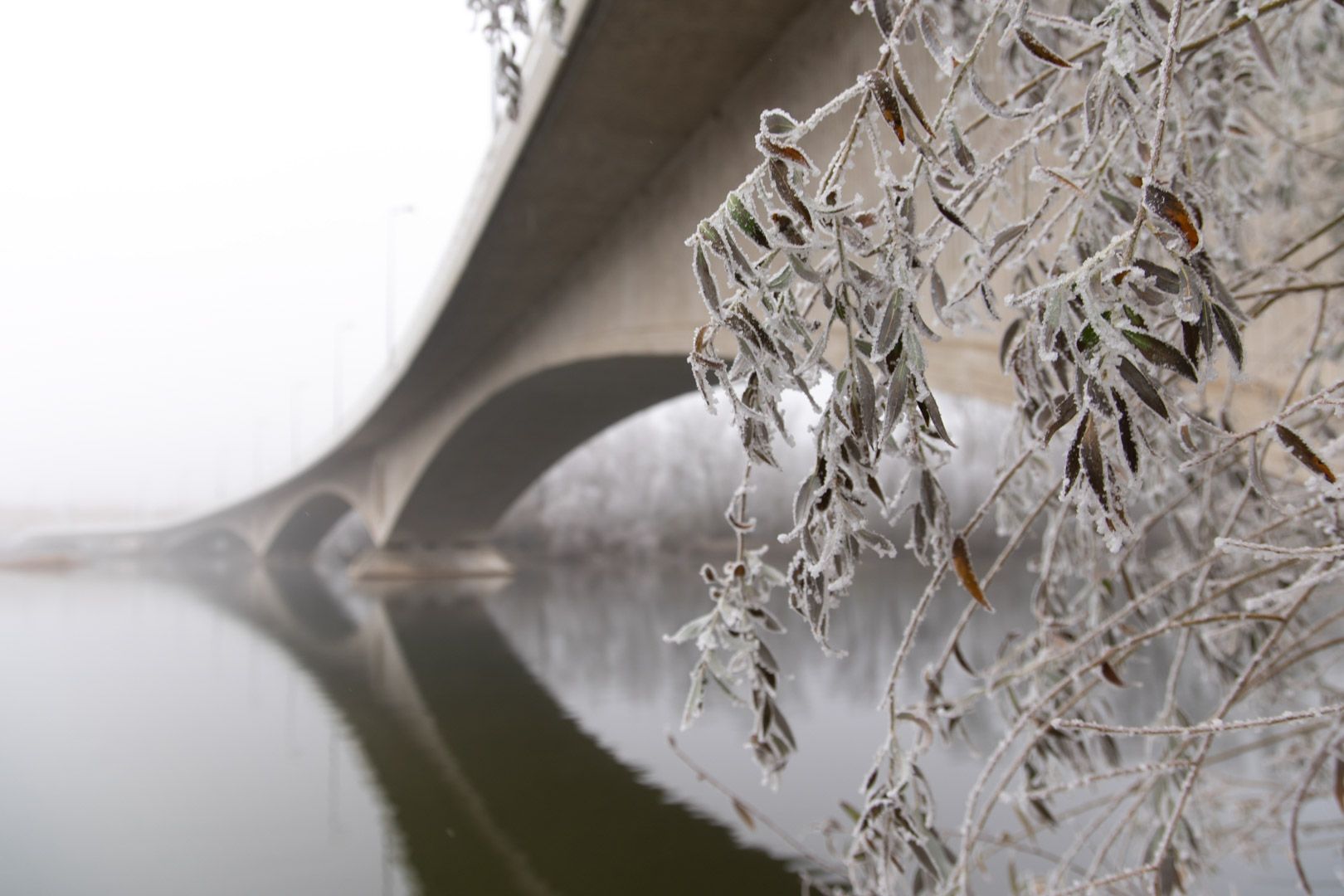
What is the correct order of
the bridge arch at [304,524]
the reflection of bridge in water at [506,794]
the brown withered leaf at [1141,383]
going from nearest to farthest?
the brown withered leaf at [1141,383] < the reflection of bridge in water at [506,794] < the bridge arch at [304,524]

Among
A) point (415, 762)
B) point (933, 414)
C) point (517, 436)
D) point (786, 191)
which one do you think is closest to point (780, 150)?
point (786, 191)

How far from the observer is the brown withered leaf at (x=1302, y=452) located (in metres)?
0.82

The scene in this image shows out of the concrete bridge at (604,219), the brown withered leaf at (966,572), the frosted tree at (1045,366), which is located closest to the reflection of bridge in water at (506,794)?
the frosted tree at (1045,366)

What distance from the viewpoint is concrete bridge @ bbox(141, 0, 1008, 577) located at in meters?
4.32

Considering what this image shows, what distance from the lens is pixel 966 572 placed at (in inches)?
41.7

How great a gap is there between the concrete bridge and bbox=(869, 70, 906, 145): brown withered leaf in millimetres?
705

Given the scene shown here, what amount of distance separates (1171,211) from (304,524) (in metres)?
32.5

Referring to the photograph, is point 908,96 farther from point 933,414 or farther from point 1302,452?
point 1302,452

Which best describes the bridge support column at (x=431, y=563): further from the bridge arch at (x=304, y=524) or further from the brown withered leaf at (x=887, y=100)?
the brown withered leaf at (x=887, y=100)

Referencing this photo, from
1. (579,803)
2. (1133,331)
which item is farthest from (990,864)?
(1133,331)

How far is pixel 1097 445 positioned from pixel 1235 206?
127 centimetres

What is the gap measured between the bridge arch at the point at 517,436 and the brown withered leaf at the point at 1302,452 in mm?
5814

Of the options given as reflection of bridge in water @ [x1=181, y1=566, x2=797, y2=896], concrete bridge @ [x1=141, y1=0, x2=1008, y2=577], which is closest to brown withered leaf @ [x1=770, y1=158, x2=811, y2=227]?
concrete bridge @ [x1=141, y1=0, x2=1008, y2=577]

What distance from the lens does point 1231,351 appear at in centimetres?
76
